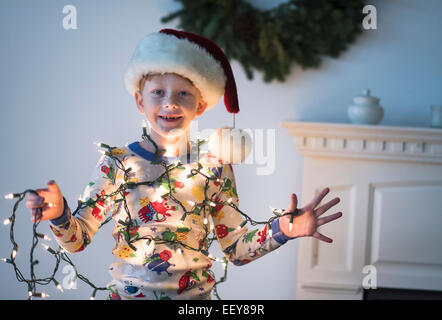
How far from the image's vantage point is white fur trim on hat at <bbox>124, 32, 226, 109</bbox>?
978mm

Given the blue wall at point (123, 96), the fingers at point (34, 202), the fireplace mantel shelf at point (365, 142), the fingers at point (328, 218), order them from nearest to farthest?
the fingers at point (34, 202) → the fingers at point (328, 218) → the fireplace mantel shelf at point (365, 142) → the blue wall at point (123, 96)

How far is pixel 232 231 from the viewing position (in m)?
1.04

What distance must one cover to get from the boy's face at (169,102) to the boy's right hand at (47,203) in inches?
9.7

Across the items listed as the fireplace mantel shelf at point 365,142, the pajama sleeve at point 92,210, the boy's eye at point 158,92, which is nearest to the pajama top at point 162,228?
the pajama sleeve at point 92,210

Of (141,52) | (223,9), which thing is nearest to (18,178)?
(223,9)

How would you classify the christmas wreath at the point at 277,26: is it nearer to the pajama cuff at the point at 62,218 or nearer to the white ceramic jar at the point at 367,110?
the white ceramic jar at the point at 367,110

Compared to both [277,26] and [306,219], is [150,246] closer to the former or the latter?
[306,219]

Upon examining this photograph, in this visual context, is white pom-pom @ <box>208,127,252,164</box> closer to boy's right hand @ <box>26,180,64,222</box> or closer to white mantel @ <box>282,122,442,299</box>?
boy's right hand @ <box>26,180,64,222</box>

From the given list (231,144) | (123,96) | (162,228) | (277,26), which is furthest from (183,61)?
(123,96)

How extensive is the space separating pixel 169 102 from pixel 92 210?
253 millimetres

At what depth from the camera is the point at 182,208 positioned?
3.23ft

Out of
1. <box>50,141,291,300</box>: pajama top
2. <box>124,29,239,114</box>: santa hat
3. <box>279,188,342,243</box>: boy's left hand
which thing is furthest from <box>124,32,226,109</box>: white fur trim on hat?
<box>279,188,342,243</box>: boy's left hand

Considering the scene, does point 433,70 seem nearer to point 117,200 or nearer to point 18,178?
point 117,200

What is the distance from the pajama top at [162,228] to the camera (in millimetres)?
945
